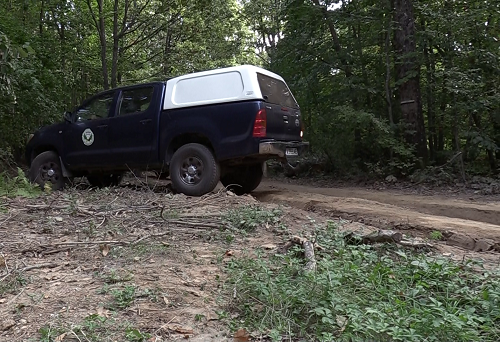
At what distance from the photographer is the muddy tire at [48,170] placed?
8.42 metres

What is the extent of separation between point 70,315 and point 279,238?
2.20m

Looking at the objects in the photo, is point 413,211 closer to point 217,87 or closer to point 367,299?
point 217,87

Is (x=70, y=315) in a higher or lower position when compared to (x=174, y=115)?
lower

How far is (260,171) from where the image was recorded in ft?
26.1

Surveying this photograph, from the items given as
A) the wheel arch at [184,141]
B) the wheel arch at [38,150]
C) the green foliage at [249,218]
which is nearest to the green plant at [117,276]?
the green foliage at [249,218]

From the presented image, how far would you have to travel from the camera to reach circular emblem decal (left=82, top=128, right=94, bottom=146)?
7945 millimetres

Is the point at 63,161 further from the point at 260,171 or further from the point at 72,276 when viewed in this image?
the point at 72,276

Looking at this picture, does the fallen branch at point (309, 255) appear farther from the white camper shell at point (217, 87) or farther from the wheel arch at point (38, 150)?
the wheel arch at point (38, 150)

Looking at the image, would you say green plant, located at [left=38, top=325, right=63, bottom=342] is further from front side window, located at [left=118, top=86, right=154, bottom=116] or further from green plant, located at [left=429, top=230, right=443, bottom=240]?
front side window, located at [left=118, top=86, right=154, bottom=116]

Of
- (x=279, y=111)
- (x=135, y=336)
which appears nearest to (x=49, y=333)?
(x=135, y=336)

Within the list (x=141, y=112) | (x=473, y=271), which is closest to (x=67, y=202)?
(x=141, y=112)

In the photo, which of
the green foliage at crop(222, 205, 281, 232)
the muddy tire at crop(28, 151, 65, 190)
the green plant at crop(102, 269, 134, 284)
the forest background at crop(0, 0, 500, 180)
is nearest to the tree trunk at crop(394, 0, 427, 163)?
the forest background at crop(0, 0, 500, 180)

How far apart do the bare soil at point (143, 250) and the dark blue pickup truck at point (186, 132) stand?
755mm

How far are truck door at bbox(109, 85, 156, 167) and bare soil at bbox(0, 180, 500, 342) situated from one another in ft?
2.95
